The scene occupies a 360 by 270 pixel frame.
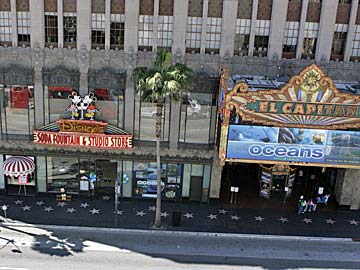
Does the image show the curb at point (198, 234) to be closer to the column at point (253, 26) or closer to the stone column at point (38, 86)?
the stone column at point (38, 86)

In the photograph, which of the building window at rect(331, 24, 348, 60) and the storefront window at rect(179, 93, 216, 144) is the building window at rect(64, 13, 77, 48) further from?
the building window at rect(331, 24, 348, 60)

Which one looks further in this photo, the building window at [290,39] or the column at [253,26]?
the building window at [290,39]

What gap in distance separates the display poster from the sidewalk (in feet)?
19.3

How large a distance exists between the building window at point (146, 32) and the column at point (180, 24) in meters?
1.88

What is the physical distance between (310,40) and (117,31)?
15473 millimetres

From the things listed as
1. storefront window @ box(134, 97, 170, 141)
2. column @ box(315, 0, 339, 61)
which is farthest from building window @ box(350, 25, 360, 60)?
storefront window @ box(134, 97, 170, 141)

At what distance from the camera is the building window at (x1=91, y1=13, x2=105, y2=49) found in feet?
125

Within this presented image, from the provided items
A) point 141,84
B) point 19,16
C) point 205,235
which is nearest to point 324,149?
point 205,235

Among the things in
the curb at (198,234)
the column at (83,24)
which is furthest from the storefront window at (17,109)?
the curb at (198,234)

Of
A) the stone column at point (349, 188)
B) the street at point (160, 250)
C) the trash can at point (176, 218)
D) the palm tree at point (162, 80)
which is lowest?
the street at point (160, 250)

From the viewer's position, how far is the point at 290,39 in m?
38.7

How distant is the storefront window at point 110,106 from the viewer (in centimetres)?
3941

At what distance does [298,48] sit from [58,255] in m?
24.1

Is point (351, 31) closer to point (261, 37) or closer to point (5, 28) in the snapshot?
point (261, 37)
